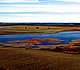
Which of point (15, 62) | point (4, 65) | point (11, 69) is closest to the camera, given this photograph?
point (11, 69)

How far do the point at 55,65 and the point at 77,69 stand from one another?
1.47 metres

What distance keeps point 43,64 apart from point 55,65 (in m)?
0.82

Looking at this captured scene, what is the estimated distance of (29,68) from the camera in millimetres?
9336

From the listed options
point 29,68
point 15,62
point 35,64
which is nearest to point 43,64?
point 35,64

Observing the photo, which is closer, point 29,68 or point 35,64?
point 29,68

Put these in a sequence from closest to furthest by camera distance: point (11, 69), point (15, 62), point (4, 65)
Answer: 1. point (11, 69)
2. point (4, 65)
3. point (15, 62)

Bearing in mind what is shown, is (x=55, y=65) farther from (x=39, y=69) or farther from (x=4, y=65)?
(x=4, y=65)

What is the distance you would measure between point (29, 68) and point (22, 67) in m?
0.49

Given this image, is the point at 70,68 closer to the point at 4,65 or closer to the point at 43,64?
the point at 43,64

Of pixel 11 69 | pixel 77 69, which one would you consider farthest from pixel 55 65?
pixel 11 69

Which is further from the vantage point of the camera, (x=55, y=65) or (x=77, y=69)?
(x=55, y=65)

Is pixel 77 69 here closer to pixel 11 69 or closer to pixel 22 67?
pixel 22 67

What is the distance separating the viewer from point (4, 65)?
9906mm

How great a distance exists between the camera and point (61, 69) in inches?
362
